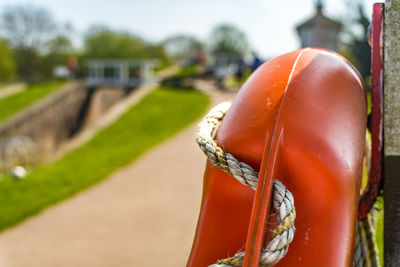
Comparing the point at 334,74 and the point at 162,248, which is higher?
the point at 334,74

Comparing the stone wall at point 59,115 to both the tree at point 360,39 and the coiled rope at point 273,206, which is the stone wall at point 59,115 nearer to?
the tree at point 360,39

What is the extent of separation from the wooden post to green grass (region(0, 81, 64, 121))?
1952 cm

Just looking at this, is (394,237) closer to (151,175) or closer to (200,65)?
(151,175)

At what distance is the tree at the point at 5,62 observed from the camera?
32625 millimetres

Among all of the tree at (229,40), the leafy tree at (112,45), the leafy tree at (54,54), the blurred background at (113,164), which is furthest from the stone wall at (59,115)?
the tree at (229,40)

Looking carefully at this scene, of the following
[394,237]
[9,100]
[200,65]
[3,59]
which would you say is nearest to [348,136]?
[394,237]

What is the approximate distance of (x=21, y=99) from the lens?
2147 cm

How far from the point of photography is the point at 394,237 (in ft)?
5.36

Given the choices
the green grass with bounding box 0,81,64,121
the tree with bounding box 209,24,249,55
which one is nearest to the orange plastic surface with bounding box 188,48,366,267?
the green grass with bounding box 0,81,64,121

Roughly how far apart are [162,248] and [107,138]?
7.56 meters

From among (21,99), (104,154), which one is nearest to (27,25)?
(21,99)

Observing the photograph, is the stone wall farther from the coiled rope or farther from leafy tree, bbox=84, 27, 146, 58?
the coiled rope

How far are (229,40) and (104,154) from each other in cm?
3294

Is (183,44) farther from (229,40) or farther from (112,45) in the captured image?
(112,45)
